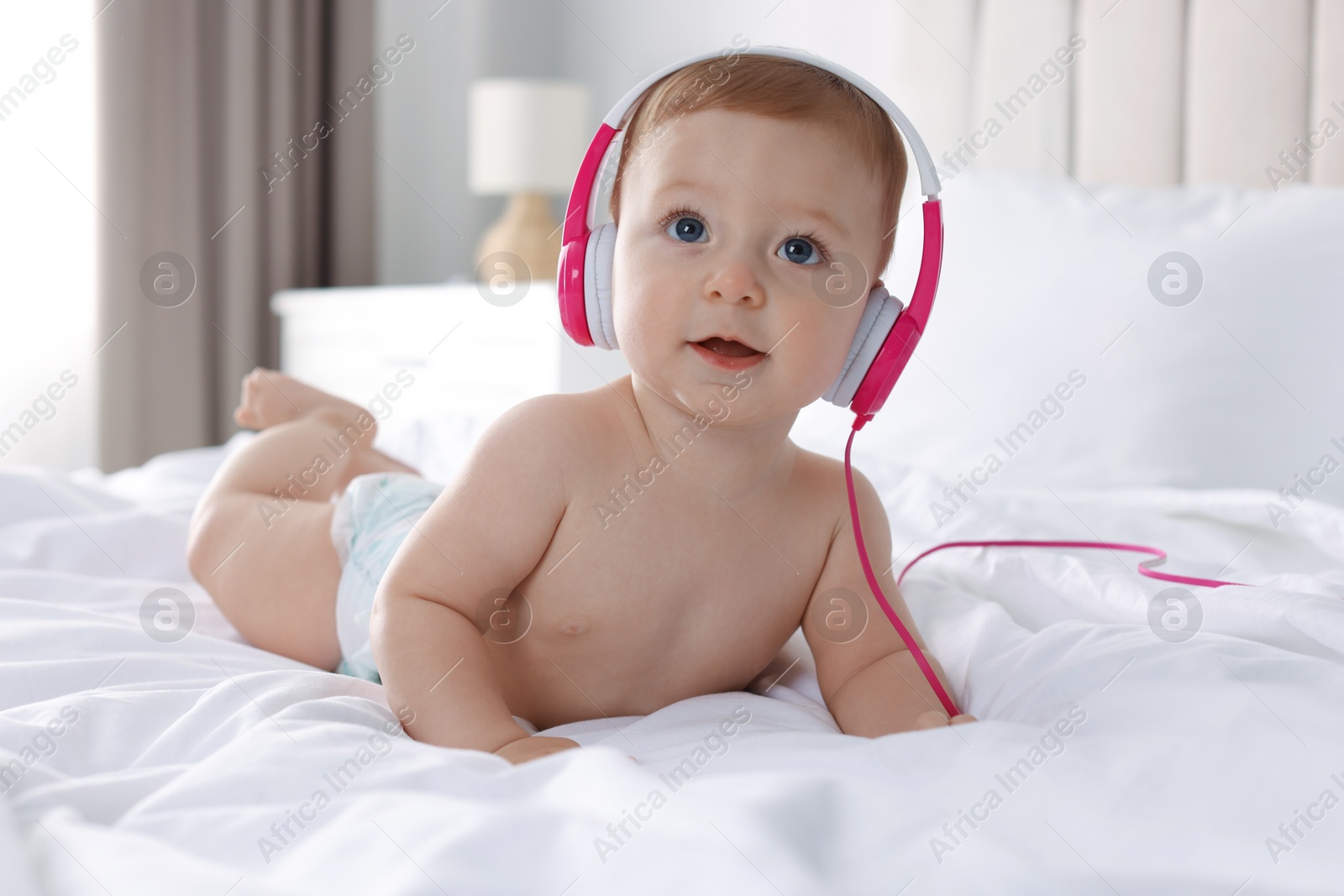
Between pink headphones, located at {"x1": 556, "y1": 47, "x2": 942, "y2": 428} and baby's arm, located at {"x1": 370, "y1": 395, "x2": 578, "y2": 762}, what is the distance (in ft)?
0.27

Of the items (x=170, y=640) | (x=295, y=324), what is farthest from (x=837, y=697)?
(x=295, y=324)

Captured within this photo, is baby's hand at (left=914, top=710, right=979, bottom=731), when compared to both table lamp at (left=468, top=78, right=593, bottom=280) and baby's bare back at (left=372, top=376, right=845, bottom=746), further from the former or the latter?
table lamp at (left=468, top=78, right=593, bottom=280)

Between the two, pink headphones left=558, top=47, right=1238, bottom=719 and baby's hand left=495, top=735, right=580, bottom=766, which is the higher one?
pink headphones left=558, top=47, right=1238, bottom=719

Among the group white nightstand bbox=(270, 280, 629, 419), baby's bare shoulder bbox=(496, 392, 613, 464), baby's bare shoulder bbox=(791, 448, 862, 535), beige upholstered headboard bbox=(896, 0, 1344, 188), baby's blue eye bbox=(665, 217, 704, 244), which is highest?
beige upholstered headboard bbox=(896, 0, 1344, 188)

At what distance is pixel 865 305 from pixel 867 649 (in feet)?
0.86

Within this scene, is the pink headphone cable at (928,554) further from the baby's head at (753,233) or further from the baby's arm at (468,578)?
the baby's arm at (468,578)

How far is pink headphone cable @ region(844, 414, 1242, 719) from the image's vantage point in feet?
2.47

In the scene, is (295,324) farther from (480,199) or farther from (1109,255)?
(1109,255)

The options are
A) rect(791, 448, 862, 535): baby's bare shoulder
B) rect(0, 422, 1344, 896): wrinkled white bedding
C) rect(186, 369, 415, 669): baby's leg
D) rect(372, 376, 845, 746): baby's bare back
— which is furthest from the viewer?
rect(186, 369, 415, 669): baby's leg

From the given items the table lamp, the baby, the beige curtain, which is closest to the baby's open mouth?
the baby

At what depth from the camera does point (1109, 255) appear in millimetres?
1455

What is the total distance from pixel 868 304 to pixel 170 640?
618 mm

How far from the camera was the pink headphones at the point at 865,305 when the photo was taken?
754mm

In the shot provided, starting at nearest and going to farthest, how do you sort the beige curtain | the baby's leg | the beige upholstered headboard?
the baby's leg < the beige upholstered headboard < the beige curtain
